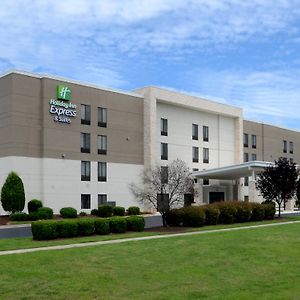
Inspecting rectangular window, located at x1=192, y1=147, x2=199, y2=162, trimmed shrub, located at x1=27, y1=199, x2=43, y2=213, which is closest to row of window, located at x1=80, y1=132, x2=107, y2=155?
trimmed shrub, located at x1=27, y1=199, x2=43, y2=213

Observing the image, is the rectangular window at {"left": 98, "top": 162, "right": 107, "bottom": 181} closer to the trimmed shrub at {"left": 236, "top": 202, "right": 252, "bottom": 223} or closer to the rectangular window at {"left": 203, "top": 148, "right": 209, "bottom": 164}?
the rectangular window at {"left": 203, "top": 148, "right": 209, "bottom": 164}

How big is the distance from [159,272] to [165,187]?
3129 cm

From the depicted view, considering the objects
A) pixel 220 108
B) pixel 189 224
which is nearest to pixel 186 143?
pixel 220 108

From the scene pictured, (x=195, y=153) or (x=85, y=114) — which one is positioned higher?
(x=85, y=114)

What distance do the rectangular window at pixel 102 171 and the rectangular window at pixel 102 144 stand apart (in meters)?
1.19

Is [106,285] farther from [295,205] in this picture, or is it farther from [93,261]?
[295,205]

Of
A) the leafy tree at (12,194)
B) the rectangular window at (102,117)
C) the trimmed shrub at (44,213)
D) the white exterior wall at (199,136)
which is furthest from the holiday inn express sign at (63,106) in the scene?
the white exterior wall at (199,136)

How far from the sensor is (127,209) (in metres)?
51.5

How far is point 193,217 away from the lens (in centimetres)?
2892

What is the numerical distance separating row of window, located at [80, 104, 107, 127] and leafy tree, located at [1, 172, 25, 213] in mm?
9640

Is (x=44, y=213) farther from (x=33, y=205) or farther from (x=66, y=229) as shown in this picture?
(x=66, y=229)

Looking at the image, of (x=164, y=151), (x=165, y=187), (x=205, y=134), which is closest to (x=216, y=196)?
(x=205, y=134)

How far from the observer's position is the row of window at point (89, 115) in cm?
4931

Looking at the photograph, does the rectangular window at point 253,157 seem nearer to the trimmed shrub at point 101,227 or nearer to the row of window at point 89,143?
the row of window at point 89,143
